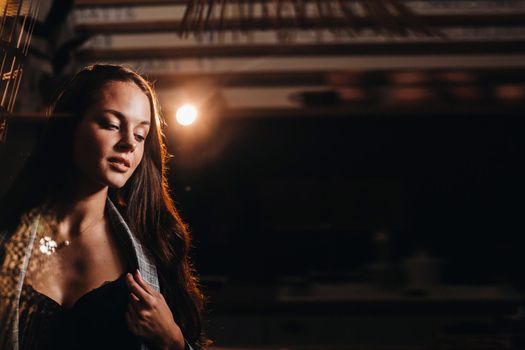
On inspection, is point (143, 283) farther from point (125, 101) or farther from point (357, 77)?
point (357, 77)

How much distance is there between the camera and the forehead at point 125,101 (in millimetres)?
760

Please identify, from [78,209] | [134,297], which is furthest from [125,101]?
[134,297]

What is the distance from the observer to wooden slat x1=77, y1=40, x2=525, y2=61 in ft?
4.96

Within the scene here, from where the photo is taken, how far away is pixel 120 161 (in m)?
0.76

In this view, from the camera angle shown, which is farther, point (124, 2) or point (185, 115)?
point (124, 2)

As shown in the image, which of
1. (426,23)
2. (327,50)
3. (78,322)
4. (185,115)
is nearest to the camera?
(78,322)

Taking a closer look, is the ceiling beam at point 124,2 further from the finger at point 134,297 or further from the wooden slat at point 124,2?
the finger at point 134,297

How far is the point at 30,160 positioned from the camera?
2.60ft

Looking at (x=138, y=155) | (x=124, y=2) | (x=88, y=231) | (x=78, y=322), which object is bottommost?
(x=78, y=322)

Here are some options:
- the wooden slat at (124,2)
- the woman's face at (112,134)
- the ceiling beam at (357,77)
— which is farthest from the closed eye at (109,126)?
the wooden slat at (124,2)

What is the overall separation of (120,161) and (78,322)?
0.22m

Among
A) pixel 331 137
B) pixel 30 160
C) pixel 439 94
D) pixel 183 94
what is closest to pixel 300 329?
pixel 331 137

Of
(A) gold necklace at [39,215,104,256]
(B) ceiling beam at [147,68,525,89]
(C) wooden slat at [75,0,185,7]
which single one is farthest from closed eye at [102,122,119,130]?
(C) wooden slat at [75,0,185,7]

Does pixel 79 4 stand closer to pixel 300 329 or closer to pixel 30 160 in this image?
pixel 30 160
